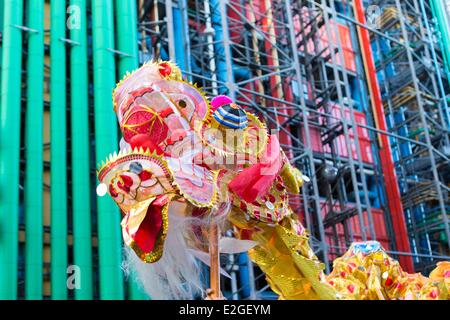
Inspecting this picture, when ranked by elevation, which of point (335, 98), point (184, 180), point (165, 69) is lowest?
point (184, 180)

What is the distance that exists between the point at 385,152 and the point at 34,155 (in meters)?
9.09

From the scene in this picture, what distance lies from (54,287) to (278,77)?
7122mm

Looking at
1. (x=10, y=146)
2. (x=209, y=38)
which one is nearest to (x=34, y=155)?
(x=10, y=146)

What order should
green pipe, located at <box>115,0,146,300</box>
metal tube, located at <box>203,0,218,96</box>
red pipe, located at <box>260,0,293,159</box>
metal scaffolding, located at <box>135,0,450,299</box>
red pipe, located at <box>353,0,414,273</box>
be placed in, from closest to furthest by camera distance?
green pipe, located at <box>115,0,146,300</box>, metal tube, located at <box>203,0,218,96</box>, metal scaffolding, located at <box>135,0,450,299</box>, red pipe, located at <box>260,0,293,159</box>, red pipe, located at <box>353,0,414,273</box>

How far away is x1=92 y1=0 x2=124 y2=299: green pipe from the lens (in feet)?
29.5

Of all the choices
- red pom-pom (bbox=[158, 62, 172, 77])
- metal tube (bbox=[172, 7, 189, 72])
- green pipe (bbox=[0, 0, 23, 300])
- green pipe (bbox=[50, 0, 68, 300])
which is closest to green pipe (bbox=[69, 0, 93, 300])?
green pipe (bbox=[50, 0, 68, 300])

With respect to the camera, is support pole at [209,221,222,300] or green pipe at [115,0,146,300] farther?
green pipe at [115,0,146,300]

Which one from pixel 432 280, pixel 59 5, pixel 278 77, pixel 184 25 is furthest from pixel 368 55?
pixel 432 280

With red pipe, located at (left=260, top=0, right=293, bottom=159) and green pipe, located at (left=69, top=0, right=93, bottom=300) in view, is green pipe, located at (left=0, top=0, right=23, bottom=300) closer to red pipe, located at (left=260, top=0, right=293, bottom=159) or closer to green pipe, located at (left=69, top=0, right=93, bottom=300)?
green pipe, located at (left=69, top=0, right=93, bottom=300)

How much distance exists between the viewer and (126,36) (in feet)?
34.8

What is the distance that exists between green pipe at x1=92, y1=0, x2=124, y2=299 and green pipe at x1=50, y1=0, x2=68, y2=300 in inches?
20.0

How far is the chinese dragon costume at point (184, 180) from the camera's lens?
3711 mm

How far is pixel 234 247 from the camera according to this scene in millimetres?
4551

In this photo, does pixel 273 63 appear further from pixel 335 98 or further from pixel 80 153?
pixel 80 153
